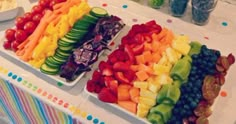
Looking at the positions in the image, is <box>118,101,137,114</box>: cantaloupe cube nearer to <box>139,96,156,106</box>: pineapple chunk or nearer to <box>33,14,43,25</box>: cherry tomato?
<box>139,96,156,106</box>: pineapple chunk

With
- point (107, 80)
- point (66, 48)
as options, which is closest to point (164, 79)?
point (107, 80)

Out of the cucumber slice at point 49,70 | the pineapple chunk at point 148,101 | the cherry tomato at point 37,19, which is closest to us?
the pineapple chunk at point 148,101

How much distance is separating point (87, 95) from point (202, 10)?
0.44m

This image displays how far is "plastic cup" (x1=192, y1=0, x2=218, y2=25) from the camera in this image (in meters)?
1.13

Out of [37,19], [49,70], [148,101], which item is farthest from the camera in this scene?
[37,19]

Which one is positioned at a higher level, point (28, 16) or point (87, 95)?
point (28, 16)

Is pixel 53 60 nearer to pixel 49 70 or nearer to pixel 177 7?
pixel 49 70

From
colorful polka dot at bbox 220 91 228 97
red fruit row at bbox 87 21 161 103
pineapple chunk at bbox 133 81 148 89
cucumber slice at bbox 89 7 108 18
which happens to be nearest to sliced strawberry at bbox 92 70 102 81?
red fruit row at bbox 87 21 161 103

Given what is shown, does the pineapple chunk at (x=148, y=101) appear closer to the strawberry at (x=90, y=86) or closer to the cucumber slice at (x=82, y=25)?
the strawberry at (x=90, y=86)

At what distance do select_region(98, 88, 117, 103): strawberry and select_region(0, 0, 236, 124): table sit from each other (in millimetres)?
43

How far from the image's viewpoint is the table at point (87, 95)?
3.24 feet

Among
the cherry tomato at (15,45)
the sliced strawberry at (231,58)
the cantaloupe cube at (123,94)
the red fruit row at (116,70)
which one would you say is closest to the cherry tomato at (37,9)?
the cherry tomato at (15,45)

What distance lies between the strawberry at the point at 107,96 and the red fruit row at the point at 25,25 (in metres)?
0.31

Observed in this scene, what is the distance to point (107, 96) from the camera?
96cm
